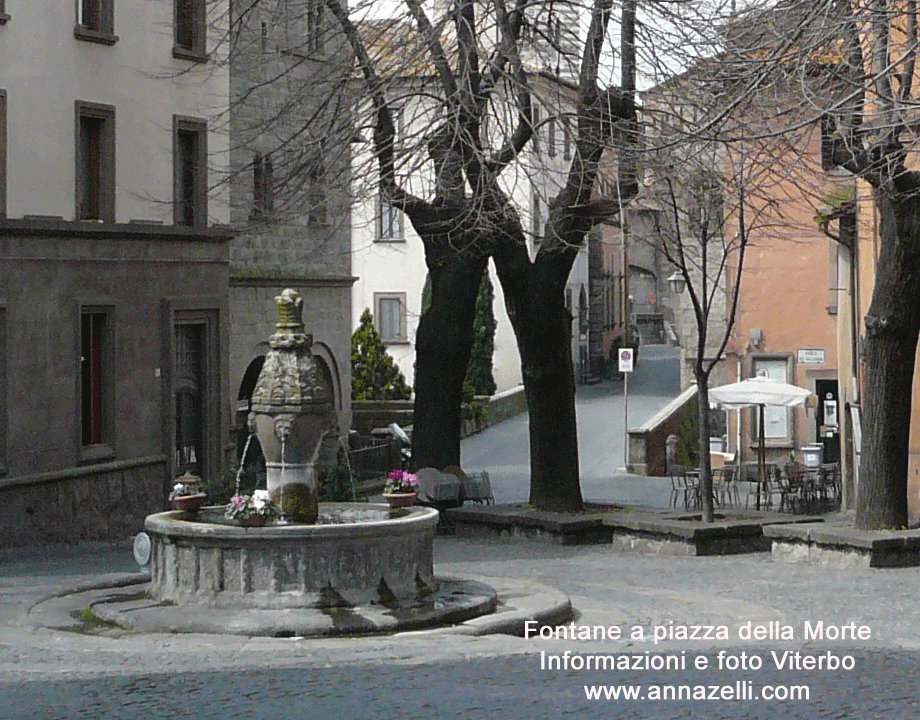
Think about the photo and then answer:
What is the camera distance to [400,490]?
1478 centimetres

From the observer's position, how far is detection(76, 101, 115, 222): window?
26.5 metres

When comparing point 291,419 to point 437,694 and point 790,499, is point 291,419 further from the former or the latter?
point 790,499

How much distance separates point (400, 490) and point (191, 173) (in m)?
16.2

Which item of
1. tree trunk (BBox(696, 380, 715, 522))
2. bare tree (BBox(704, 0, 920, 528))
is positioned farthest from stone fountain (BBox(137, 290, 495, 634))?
tree trunk (BBox(696, 380, 715, 522))

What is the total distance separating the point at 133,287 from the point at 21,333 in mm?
3340

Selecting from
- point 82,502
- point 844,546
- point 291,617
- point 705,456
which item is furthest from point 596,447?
point 291,617

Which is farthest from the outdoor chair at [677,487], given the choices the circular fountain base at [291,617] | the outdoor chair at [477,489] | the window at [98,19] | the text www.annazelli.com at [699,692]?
the text www.annazelli.com at [699,692]

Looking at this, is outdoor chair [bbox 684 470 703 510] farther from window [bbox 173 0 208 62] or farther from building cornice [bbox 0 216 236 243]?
window [bbox 173 0 208 62]

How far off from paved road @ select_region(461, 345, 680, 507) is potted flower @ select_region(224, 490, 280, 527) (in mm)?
19471

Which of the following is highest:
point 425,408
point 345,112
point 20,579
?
point 345,112

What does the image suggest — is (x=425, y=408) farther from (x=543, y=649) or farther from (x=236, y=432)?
(x=543, y=649)

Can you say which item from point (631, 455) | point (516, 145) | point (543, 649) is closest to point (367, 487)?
point (631, 455)

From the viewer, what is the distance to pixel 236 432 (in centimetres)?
3253

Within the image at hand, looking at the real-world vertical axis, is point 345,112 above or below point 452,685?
above
